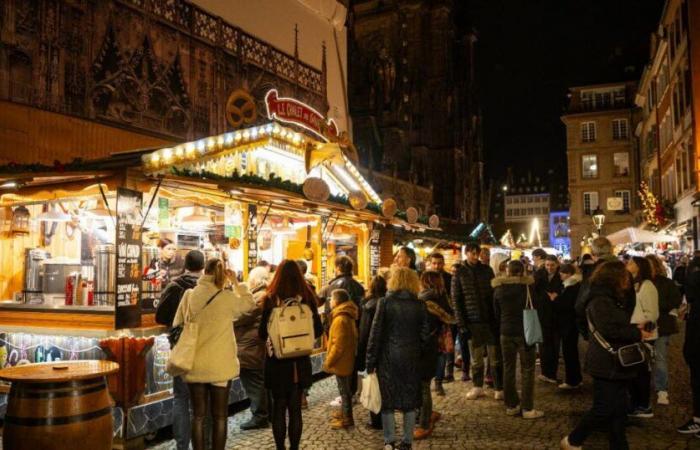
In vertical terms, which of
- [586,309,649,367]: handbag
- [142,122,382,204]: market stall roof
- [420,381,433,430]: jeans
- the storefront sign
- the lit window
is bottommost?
[420,381,433,430]: jeans

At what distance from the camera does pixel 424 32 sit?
46.8 metres

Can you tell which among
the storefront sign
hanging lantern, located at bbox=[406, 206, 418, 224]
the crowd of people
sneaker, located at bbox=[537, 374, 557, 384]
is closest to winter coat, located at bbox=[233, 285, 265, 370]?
the crowd of people

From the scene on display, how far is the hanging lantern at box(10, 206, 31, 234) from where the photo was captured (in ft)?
29.2

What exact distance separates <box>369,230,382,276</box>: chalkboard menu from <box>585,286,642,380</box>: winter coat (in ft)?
31.4

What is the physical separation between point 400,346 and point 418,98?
137ft

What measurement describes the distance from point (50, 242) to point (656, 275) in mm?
9048

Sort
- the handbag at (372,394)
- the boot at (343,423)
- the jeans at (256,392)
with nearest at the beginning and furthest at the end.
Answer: the handbag at (372,394), the boot at (343,423), the jeans at (256,392)

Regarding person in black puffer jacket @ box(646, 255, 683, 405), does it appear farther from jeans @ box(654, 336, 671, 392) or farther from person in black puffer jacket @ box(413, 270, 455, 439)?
person in black puffer jacket @ box(413, 270, 455, 439)

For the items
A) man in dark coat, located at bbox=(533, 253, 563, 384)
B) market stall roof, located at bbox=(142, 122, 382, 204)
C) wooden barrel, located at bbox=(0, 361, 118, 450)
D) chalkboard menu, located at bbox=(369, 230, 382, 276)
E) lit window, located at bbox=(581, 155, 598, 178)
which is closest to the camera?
wooden barrel, located at bbox=(0, 361, 118, 450)

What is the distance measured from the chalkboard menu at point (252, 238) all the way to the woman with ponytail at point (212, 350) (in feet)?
14.3

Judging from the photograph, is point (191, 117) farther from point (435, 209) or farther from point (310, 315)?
point (435, 209)

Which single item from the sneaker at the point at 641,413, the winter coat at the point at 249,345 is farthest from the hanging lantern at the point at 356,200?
the sneaker at the point at 641,413

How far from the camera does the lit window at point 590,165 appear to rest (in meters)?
47.5

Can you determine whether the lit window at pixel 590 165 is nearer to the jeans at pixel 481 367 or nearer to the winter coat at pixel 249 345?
the jeans at pixel 481 367
